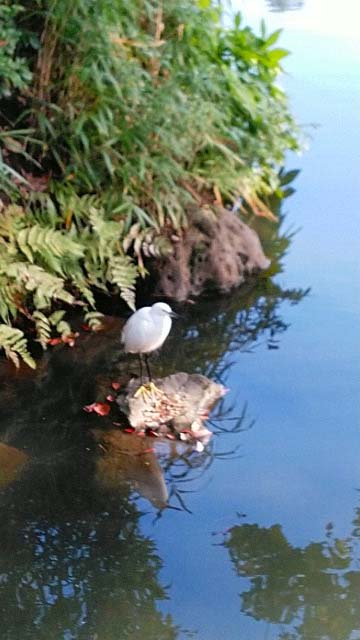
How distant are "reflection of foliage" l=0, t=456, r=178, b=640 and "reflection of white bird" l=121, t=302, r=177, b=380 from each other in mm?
599

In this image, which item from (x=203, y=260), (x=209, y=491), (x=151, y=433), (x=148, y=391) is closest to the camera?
(x=209, y=491)

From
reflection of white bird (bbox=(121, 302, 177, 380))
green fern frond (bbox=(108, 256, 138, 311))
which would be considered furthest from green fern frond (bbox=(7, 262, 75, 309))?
reflection of white bird (bbox=(121, 302, 177, 380))

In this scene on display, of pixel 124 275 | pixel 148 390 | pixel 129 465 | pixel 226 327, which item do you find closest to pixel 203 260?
pixel 226 327

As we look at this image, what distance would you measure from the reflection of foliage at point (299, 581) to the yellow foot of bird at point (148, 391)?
2.54ft

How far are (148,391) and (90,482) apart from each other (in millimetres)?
529

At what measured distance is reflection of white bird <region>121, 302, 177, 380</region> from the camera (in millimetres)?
3586

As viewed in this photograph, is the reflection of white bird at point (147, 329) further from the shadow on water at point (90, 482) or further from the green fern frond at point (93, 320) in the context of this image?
Result: the green fern frond at point (93, 320)

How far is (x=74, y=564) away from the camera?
2.75 metres

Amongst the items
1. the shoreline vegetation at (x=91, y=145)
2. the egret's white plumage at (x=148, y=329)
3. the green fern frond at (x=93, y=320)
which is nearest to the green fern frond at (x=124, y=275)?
the shoreline vegetation at (x=91, y=145)

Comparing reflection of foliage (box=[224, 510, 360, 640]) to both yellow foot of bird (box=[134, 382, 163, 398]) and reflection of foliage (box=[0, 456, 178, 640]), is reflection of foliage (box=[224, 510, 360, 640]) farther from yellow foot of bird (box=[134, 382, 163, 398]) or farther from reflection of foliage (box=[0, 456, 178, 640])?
yellow foot of bird (box=[134, 382, 163, 398])

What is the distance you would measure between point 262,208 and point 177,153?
1063 mm

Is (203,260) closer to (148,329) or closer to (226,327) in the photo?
(226,327)

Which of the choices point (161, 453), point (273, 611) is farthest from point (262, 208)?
point (273, 611)

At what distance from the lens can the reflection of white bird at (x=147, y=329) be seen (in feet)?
11.8
